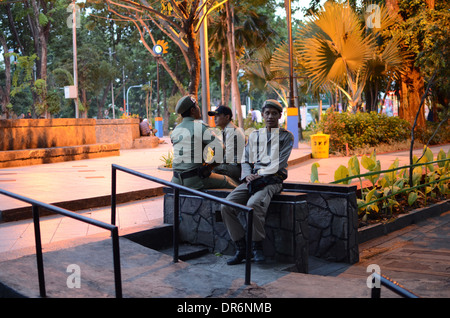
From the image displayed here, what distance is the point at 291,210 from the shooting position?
5.38 m

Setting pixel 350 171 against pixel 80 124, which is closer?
pixel 350 171

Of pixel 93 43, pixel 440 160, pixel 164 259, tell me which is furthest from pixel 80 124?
pixel 93 43

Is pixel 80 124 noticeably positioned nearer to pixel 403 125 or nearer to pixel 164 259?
pixel 403 125

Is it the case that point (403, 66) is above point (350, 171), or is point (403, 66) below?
above

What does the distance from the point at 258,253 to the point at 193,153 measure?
4.87ft

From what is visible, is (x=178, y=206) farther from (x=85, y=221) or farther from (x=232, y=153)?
(x=232, y=153)

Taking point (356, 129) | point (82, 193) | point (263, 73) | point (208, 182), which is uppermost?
point (263, 73)

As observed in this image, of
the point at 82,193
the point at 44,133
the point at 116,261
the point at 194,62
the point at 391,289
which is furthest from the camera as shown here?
the point at 44,133

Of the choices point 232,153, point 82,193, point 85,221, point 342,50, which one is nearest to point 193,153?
point 232,153

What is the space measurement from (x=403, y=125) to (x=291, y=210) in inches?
672

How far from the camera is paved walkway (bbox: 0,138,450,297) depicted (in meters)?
6.43

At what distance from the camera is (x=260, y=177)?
5418mm

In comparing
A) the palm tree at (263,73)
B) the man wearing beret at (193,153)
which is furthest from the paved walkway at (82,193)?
the palm tree at (263,73)

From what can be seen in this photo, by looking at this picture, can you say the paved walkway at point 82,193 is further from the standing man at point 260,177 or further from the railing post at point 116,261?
the railing post at point 116,261
